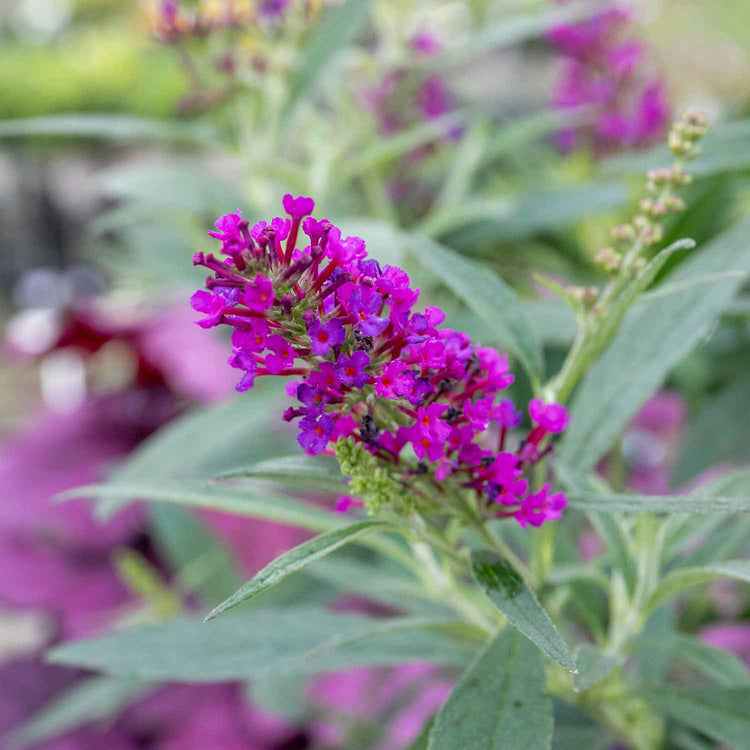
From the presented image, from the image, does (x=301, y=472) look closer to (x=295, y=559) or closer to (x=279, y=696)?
(x=295, y=559)

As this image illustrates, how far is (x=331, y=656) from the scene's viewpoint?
0.53 metres

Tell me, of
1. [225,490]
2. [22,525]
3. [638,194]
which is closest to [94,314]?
[22,525]

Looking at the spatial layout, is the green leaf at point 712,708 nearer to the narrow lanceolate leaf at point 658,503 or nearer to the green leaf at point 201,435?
the narrow lanceolate leaf at point 658,503

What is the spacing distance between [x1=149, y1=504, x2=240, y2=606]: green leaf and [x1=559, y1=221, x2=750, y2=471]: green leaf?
0.51 meters

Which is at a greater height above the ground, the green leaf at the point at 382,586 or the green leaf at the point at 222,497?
the green leaf at the point at 222,497

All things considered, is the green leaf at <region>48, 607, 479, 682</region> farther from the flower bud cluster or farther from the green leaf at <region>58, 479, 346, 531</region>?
the flower bud cluster

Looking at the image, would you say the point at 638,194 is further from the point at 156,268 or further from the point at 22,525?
the point at 22,525

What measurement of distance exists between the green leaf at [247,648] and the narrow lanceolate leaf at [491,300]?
163 millimetres

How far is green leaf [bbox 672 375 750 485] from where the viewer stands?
0.70 metres

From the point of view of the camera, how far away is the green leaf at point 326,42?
2.35 ft

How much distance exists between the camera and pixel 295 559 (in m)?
0.33

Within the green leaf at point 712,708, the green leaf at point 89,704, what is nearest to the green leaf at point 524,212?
the green leaf at point 712,708

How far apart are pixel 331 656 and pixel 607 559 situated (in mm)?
169

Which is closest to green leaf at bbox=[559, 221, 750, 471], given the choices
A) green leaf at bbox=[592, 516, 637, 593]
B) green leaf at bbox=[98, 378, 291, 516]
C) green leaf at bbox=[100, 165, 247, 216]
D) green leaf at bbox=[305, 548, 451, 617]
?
green leaf at bbox=[592, 516, 637, 593]
